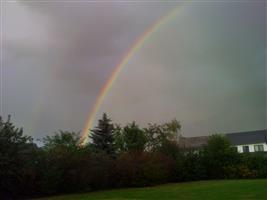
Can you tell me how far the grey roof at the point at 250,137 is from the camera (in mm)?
75312

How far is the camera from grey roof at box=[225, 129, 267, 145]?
75312mm

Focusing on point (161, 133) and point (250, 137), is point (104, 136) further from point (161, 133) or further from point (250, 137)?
point (250, 137)

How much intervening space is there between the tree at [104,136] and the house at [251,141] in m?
35.3

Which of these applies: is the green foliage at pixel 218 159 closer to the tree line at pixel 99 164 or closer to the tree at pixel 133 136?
the tree line at pixel 99 164

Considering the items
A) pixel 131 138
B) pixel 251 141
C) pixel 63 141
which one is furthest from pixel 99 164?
pixel 251 141

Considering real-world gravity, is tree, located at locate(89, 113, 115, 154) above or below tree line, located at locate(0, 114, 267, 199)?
above

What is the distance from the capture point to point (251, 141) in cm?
Result: 7612

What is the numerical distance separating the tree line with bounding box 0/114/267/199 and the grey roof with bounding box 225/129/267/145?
1469 inches

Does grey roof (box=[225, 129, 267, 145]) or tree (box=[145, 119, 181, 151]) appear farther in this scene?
grey roof (box=[225, 129, 267, 145])

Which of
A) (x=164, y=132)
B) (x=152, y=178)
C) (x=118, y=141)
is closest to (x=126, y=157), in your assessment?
(x=152, y=178)

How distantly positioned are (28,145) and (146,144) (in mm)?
22403

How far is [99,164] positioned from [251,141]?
53.4 m

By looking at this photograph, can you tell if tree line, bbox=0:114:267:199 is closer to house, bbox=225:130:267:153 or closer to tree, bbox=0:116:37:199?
tree, bbox=0:116:37:199

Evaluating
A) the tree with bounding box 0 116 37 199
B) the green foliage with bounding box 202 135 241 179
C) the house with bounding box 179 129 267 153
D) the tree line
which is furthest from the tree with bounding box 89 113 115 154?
the house with bounding box 179 129 267 153
